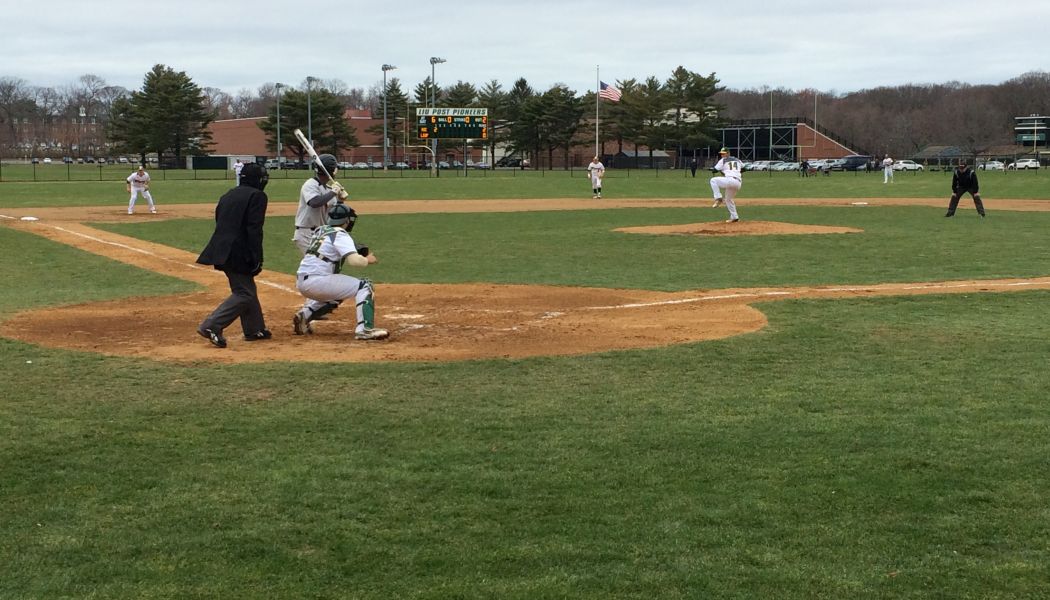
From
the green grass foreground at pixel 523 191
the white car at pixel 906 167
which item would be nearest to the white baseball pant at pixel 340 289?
the green grass foreground at pixel 523 191

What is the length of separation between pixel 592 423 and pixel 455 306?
6.03 meters

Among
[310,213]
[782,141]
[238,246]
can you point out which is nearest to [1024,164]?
[782,141]

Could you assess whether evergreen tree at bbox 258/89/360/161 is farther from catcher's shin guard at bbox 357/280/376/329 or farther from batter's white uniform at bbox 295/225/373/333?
catcher's shin guard at bbox 357/280/376/329

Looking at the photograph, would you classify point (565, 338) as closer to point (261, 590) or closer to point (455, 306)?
point (455, 306)

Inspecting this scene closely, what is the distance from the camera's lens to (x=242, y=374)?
27.8 feet

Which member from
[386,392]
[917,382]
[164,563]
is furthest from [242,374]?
[917,382]

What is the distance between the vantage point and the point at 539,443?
640 centimetres

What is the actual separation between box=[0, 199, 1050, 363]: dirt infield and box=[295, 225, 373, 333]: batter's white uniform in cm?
42

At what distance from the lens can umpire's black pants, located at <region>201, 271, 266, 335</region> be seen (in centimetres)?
980

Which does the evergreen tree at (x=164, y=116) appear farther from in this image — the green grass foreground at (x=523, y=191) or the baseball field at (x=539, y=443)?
the baseball field at (x=539, y=443)

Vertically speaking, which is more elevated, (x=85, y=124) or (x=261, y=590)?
(x=85, y=124)

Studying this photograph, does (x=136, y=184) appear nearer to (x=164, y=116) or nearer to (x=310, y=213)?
(x=310, y=213)

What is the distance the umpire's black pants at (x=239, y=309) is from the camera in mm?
9805

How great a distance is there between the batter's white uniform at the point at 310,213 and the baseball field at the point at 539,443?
1.03 meters
